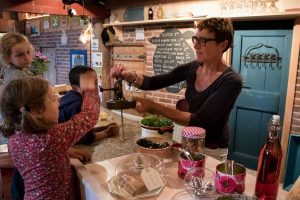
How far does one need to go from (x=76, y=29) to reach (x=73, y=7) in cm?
130

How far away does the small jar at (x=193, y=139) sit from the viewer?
43.1 inches

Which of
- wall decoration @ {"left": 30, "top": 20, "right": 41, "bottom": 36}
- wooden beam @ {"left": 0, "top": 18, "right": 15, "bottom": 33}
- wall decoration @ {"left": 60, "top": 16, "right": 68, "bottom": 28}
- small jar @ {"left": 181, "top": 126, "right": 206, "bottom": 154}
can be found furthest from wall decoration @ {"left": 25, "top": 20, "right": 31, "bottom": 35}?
small jar @ {"left": 181, "top": 126, "right": 206, "bottom": 154}

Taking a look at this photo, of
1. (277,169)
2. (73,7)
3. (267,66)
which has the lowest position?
(277,169)

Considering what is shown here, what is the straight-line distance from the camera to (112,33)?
411 centimetres

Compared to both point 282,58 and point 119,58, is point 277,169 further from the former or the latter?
point 119,58

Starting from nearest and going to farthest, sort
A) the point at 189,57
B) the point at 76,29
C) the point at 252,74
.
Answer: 1. the point at 252,74
2. the point at 189,57
3. the point at 76,29

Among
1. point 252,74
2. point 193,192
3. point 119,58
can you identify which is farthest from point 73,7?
point 193,192

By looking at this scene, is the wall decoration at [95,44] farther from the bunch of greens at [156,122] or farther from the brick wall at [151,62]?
the bunch of greens at [156,122]

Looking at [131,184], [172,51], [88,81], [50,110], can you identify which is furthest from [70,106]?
[172,51]

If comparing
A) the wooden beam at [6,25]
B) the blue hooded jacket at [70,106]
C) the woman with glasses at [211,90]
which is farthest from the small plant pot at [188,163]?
the wooden beam at [6,25]

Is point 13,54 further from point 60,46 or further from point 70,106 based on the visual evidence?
point 60,46

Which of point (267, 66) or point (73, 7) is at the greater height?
point (73, 7)

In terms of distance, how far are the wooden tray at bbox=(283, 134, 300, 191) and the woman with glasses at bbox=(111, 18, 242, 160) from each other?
1.13 feet

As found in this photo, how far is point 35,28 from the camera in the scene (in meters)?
6.23
